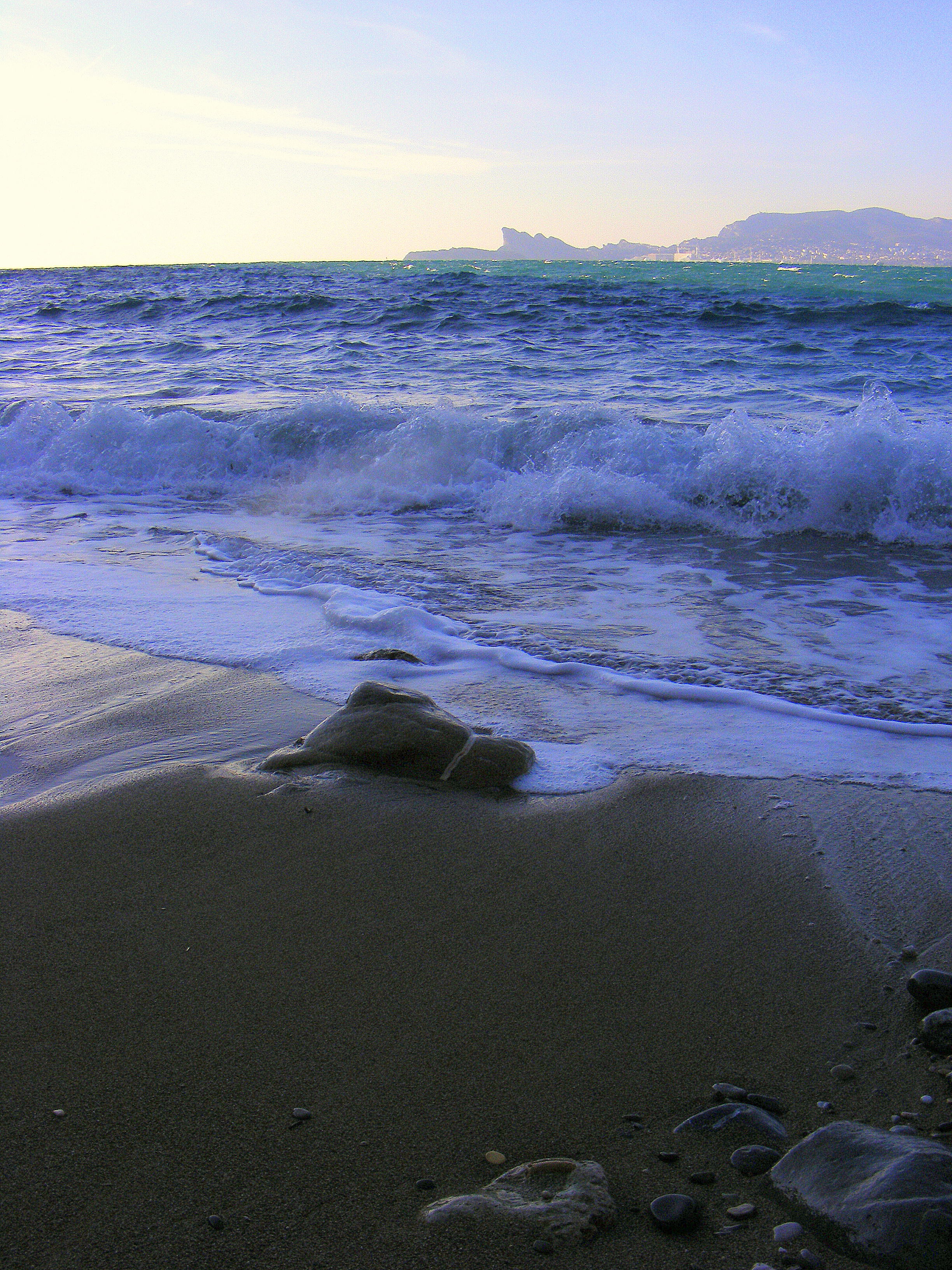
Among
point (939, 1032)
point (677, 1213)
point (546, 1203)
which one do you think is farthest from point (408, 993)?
point (939, 1032)


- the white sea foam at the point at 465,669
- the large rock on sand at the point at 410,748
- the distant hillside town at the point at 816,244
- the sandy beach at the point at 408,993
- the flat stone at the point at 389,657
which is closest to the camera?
the sandy beach at the point at 408,993

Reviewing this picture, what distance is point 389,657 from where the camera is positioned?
3150 mm

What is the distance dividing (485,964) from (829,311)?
1387cm

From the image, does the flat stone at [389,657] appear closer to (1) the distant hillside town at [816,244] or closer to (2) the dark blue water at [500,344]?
(2) the dark blue water at [500,344]

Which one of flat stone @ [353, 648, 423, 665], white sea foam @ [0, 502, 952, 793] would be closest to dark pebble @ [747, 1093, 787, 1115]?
white sea foam @ [0, 502, 952, 793]

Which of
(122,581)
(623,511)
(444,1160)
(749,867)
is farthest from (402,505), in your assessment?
(444,1160)

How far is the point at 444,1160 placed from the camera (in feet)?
3.90

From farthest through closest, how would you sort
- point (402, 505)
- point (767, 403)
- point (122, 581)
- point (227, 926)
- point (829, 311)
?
1. point (829, 311)
2. point (767, 403)
3. point (402, 505)
4. point (122, 581)
5. point (227, 926)

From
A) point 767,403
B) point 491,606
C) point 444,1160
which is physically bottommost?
point 444,1160

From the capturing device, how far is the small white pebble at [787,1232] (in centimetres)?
104

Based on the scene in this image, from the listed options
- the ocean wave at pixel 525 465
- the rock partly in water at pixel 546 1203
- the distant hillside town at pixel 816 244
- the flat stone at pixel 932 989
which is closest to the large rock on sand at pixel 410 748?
the flat stone at pixel 932 989

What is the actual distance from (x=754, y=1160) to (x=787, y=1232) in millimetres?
110

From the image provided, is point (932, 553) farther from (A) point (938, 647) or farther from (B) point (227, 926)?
(B) point (227, 926)

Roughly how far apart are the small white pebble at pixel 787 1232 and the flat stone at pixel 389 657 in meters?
2.22
